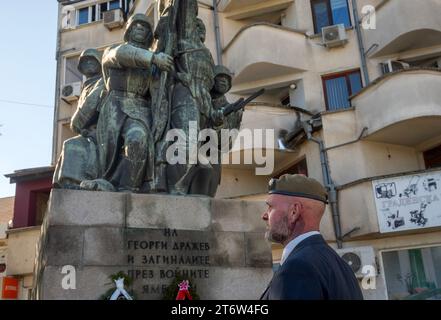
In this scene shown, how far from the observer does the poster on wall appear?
13609 millimetres

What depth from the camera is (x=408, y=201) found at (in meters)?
13.9

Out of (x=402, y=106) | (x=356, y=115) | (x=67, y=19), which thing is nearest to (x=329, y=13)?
(x=356, y=115)

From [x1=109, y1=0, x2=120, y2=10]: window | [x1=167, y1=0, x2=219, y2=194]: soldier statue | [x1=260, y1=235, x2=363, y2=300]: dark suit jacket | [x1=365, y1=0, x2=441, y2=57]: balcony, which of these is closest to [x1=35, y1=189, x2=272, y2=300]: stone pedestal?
[x1=167, y1=0, x2=219, y2=194]: soldier statue

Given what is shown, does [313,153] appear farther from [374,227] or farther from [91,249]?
[91,249]

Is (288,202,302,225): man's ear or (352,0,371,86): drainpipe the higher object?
(352,0,371,86): drainpipe

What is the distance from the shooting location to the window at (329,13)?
19125 mm

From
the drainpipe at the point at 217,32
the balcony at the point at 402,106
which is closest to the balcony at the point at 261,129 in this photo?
the balcony at the point at 402,106

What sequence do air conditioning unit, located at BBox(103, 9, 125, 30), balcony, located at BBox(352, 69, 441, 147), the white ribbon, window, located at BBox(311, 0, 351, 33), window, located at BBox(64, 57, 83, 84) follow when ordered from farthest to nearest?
1. window, located at BBox(64, 57, 83, 84)
2. air conditioning unit, located at BBox(103, 9, 125, 30)
3. window, located at BBox(311, 0, 351, 33)
4. balcony, located at BBox(352, 69, 441, 147)
5. the white ribbon

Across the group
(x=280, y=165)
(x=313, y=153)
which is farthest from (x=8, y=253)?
(x=313, y=153)

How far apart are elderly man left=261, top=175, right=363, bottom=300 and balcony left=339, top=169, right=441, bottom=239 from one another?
39.4 ft

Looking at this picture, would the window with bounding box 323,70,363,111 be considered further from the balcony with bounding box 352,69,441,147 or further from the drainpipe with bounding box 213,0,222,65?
the drainpipe with bounding box 213,0,222,65

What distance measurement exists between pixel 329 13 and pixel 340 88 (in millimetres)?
3156

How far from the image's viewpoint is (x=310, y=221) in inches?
101

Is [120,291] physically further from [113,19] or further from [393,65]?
[113,19]
